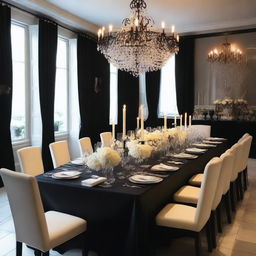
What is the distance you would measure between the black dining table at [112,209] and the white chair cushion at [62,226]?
0.09 meters

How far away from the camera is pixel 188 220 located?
2564mm

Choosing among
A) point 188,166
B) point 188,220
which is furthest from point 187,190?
point 188,220

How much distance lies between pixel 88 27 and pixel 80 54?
69 centimetres

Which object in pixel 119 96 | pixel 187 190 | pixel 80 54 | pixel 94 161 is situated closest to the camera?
pixel 94 161

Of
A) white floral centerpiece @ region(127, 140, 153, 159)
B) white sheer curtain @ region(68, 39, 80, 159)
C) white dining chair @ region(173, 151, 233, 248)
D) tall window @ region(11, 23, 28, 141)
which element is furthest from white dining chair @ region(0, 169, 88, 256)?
white sheer curtain @ region(68, 39, 80, 159)

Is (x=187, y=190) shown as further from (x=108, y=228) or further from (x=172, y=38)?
(x=172, y=38)

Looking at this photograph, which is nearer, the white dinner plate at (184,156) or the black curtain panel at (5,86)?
the white dinner plate at (184,156)

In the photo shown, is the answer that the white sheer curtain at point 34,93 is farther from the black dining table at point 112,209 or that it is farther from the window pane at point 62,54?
the black dining table at point 112,209

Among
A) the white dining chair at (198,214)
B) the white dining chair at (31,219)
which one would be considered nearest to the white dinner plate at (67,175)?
the white dining chair at (31,219)

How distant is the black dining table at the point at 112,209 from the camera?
2357 mm

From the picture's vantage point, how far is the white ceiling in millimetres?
5844

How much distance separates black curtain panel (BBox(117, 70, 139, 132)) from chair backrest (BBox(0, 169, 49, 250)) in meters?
6.78

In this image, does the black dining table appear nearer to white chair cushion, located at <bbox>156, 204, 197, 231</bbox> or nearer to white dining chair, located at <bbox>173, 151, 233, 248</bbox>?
white chair cushion, located at <bbox>156, 204, 197, 231</bbox>

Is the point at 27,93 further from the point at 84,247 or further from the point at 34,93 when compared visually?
the point at 84,247
